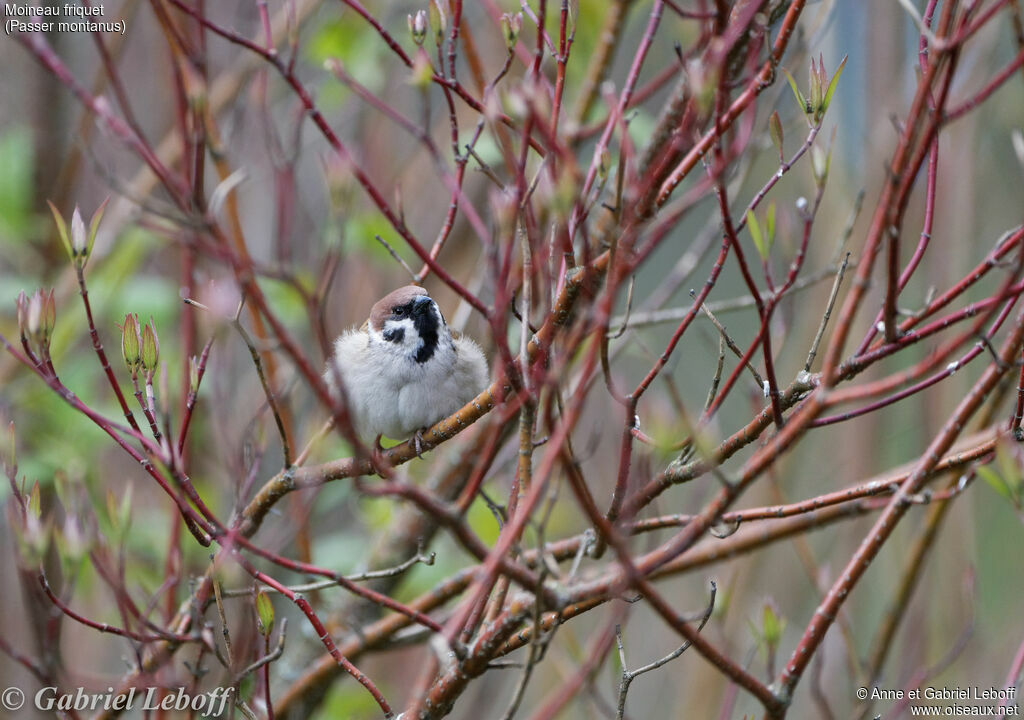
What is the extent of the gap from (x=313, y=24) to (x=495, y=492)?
241 centimetres

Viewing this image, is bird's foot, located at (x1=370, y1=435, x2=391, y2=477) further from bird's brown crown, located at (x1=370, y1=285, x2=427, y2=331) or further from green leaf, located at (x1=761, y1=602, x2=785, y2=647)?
green leaf, located at (x1=761, y1=602, x2=785, y2=647)

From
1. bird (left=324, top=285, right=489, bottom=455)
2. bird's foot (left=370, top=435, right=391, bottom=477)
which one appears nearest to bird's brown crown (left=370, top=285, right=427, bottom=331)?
bird (left=324, top=285, right=489, bottom=455)

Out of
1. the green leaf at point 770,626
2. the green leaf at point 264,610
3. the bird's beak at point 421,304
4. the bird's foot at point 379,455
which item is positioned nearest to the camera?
the bird's foot at point 379,455

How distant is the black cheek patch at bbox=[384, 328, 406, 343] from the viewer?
3.44 m

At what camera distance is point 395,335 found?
Result: 3443mm

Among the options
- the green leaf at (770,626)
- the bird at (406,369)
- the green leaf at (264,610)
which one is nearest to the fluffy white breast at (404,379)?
the bird at (406,369)

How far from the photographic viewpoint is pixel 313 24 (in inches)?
182

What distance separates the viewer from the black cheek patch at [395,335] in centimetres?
344

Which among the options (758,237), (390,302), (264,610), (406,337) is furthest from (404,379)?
(758,237)

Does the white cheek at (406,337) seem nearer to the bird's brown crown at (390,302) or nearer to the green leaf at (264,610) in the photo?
the bird's brown crown at (390,302)

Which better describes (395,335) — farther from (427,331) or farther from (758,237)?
(758,237)

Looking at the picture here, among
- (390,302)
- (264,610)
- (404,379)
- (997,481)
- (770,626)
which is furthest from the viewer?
(390,302)

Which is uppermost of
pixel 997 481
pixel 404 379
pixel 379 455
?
pixel 404 379

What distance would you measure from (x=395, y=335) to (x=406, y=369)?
0.55 ft
